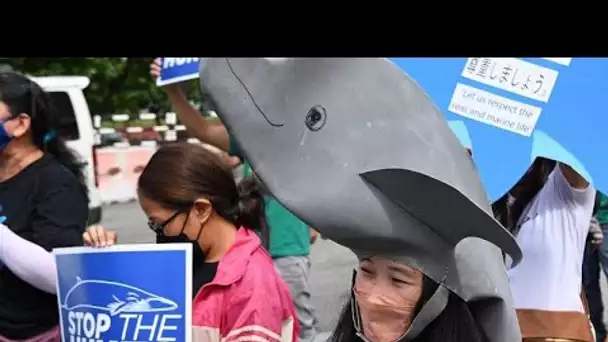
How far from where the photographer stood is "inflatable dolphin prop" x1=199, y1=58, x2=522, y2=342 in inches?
46.5

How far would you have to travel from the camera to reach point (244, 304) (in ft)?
4.80

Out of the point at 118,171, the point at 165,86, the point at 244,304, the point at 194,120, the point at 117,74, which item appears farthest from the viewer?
the point at 118,171

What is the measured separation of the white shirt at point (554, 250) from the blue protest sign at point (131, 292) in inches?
26.2

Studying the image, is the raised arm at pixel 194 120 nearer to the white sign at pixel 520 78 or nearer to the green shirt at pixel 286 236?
the green shirt at pixel 286 236

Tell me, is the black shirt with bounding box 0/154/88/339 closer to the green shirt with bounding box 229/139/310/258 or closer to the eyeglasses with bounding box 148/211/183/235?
the eyeglasses with bounding box 148/211/183/235

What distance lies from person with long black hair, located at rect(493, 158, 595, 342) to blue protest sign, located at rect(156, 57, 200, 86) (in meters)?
0.74

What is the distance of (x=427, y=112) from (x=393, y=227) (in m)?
0.18

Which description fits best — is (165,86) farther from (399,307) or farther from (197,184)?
(399,307)

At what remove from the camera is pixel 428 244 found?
3.94 feet

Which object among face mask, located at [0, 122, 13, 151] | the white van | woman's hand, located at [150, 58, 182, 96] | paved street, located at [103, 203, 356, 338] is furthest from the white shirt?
the white van

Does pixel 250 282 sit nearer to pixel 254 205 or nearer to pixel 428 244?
pixel 254 205

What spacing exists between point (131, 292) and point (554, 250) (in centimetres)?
82

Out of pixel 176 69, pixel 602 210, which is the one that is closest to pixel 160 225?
pixel 176 69
